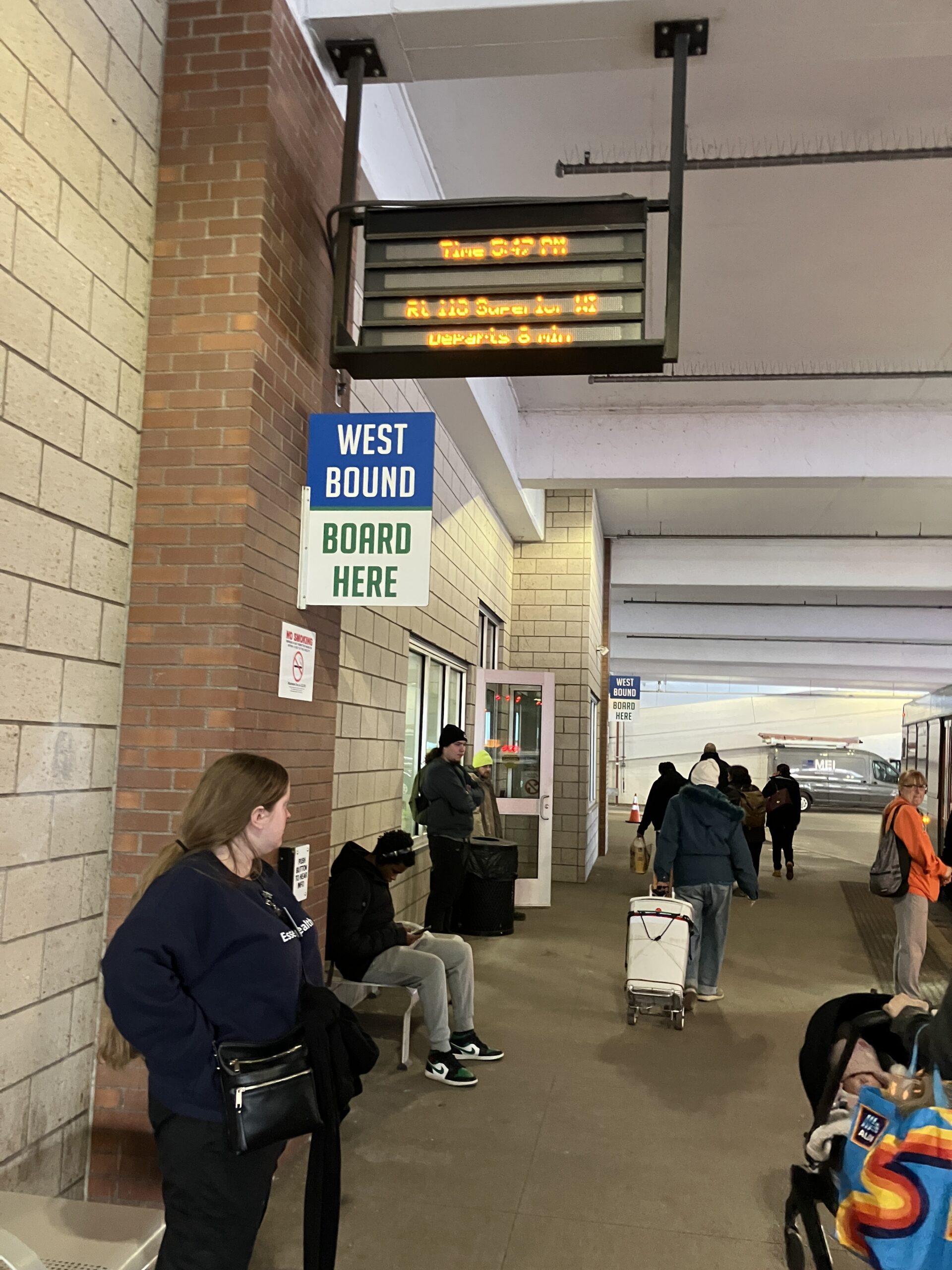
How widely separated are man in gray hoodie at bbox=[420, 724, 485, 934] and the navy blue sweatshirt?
15.2 feet

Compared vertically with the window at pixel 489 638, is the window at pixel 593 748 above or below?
below

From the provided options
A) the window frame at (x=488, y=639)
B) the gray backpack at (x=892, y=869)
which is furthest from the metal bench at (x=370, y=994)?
the window frame at (x=488, y=639)

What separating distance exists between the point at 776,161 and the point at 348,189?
2468 mm

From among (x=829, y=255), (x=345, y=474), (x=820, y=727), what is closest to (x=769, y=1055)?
(x=345, y=474)

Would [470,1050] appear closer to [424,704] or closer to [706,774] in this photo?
[706,774]

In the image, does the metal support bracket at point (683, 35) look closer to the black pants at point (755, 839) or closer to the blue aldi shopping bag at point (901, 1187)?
the blue aldi shopping bag at point (901, 1187)

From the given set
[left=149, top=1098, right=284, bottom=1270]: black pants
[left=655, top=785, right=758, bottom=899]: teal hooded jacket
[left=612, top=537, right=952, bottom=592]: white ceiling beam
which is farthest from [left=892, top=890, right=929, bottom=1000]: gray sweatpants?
[left=612, top=537, right=952, bottom=592]: white ceiling beam

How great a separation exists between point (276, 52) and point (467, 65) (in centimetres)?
83

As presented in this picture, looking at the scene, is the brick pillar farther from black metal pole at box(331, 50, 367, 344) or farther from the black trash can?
the black trash can

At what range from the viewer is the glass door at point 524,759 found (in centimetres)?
979

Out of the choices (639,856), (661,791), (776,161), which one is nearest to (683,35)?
(776,161)

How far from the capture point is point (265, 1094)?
7.09 feet

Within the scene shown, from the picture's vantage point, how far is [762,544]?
48.4 ft

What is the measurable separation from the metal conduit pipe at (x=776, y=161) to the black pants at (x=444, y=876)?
4540mm
